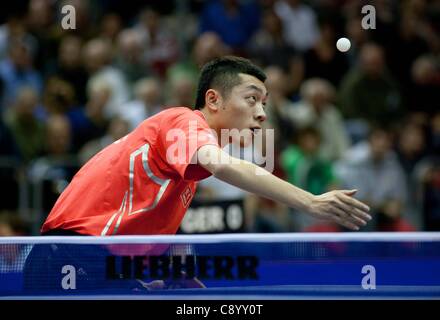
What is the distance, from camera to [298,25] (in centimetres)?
1190

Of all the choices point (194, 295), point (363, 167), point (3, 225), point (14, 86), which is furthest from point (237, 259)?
point (14, 86)

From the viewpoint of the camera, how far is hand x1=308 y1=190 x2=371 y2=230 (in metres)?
4.05

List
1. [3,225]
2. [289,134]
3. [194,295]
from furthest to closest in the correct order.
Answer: [289,134] < [3,225] < [194,295]

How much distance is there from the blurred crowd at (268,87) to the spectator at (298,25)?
0.06 feet

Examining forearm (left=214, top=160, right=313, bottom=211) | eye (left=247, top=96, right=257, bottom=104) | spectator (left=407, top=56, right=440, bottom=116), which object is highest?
spectator (left=407, top=56, right=440, bottom=116)

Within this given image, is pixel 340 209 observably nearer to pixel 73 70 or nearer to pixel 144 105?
pixel 144 105

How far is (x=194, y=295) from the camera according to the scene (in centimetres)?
442

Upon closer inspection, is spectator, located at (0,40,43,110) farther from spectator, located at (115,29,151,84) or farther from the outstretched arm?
the outstretched arm

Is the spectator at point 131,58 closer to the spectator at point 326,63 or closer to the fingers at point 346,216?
the spectator at point 326,63

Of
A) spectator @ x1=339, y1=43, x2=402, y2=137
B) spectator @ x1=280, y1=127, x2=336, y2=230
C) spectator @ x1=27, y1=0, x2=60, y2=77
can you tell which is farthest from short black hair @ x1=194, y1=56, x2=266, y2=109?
spectator @ x1=27, y1=0, x2=60, y2=77

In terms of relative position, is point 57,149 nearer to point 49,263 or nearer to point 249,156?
point 249,156

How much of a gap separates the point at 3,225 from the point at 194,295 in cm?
474

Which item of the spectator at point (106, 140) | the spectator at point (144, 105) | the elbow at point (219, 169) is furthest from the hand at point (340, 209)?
the spectator at point (144, 105)

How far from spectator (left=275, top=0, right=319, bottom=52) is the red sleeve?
7234 mm
